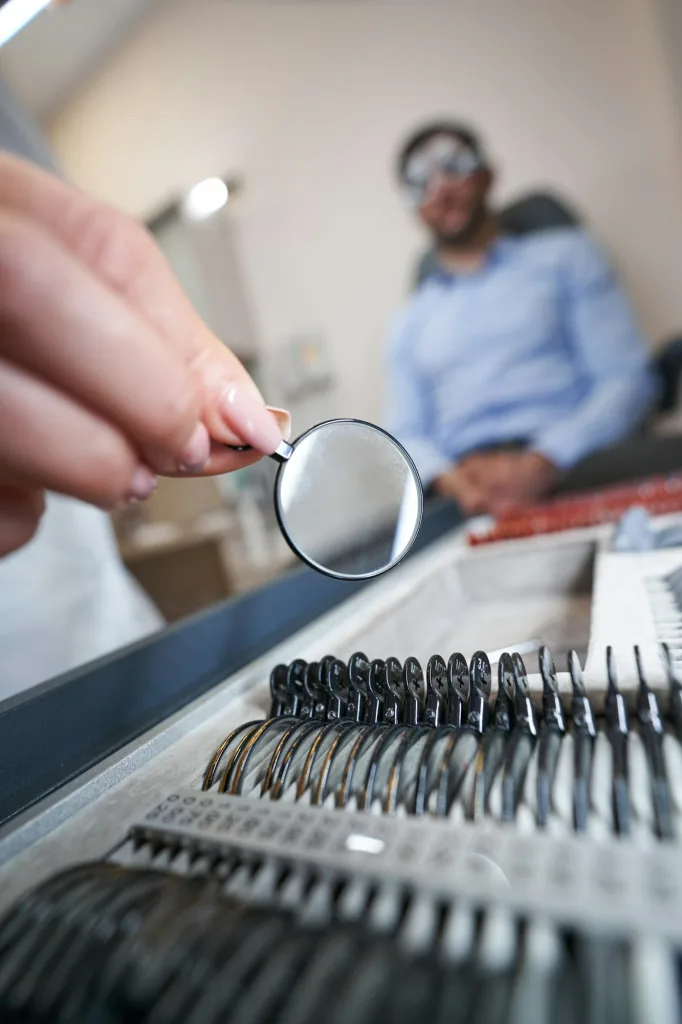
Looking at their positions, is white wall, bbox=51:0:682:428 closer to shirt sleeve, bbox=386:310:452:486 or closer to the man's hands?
shirt sleeve, bbox=386:310:452:486

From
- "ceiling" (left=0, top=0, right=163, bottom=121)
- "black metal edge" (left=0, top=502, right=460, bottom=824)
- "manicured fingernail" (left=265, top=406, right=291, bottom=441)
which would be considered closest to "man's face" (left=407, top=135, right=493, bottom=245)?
"ceiling" (left=0, top=0, right=163, bottom=121)

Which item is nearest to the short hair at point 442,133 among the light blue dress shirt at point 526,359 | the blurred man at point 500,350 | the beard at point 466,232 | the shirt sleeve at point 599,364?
the blurred man at point 500,350

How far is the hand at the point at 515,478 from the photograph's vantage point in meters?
1.65

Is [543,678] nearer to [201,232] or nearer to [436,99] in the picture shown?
[436,99]

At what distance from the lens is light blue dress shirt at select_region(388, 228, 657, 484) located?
167cm

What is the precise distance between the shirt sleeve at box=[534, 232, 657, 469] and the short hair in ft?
1.32

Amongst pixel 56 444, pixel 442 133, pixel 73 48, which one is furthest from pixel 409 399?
pixel 56 444

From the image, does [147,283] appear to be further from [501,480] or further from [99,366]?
[501,480]

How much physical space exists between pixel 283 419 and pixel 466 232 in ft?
5.72

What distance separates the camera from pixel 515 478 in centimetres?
168

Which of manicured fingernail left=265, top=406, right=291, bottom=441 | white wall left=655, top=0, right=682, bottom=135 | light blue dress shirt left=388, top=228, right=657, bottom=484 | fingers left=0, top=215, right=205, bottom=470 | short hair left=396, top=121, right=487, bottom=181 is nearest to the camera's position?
fingers left=0, top=215, right=205, bottom=470

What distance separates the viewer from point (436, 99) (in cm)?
193

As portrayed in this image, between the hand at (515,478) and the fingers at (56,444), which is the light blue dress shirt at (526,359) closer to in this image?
the hand at (515,478)

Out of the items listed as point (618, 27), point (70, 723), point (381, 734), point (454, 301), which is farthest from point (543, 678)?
point (618, 27)
